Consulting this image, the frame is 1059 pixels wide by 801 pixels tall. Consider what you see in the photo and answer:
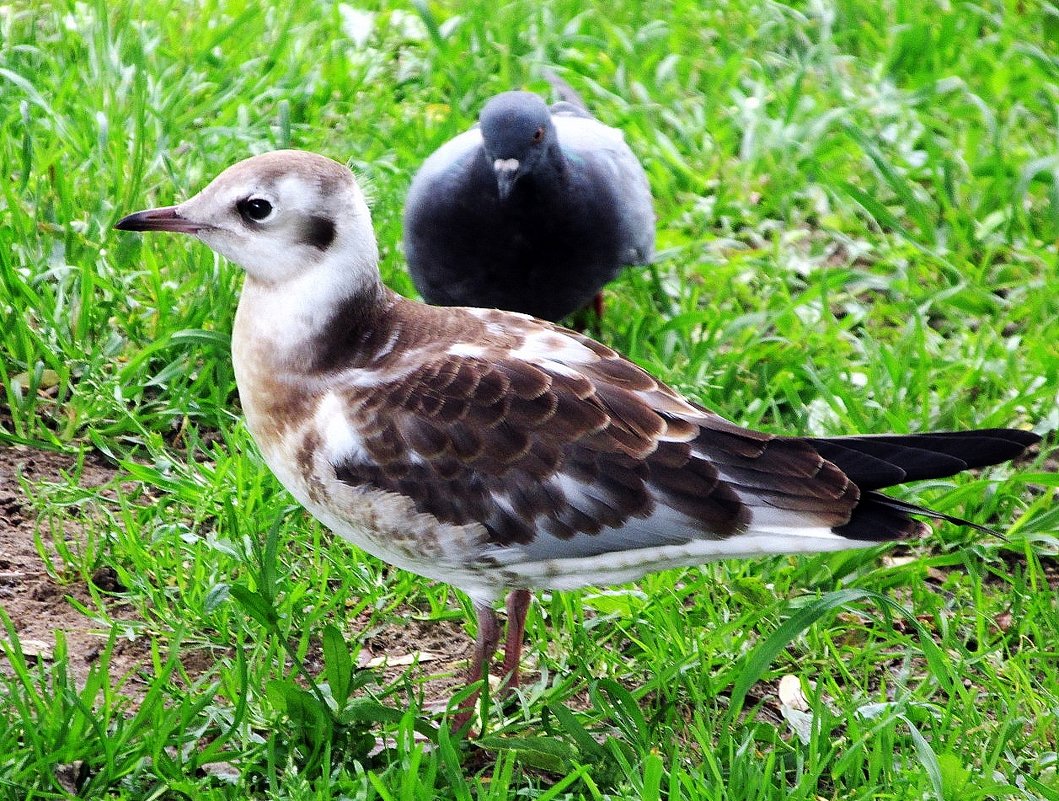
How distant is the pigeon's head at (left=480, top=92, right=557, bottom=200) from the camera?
494cm

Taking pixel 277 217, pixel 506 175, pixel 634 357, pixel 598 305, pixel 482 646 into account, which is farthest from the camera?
pixel 598 305

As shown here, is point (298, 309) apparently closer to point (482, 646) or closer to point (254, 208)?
point (254, 208)

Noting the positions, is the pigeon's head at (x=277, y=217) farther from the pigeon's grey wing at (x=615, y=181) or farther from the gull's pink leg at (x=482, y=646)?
the pigeon's grey wing at (x=615, y=181)

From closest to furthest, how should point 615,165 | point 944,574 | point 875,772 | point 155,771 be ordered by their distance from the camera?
point 155,771
point 875,772
point 944,574
point 615,165

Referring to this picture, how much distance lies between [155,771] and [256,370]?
3.21ft

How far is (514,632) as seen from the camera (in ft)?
12.5

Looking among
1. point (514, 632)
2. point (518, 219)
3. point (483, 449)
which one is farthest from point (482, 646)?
point (518, 219)

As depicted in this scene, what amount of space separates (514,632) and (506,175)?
1798 mm

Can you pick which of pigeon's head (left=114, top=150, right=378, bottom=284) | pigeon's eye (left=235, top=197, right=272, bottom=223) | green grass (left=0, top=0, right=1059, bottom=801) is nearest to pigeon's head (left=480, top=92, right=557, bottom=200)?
green grass (left=0, top=0, right=1059, bottom=801)

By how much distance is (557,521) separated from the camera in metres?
3.40

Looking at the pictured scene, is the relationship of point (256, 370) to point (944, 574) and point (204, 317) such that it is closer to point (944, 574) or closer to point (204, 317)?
point (204, 317)

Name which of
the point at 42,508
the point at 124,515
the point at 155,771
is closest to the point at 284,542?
the point at 124,515

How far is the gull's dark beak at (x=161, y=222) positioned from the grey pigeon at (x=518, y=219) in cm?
167

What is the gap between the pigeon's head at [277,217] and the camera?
3.38 metres
